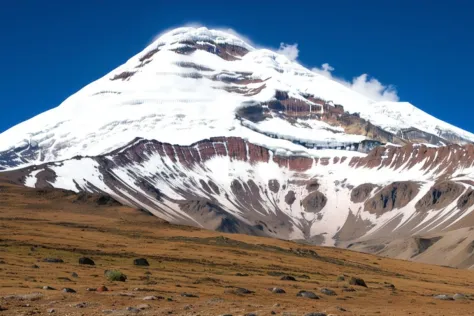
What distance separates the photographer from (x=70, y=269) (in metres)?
58.5

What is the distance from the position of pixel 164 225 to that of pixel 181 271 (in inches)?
3410

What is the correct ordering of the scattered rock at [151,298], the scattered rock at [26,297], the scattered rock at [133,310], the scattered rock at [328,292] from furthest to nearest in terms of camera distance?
the scattered rock at [328,292] → the scattered rock at [151,298] → the scattered rock at [26,297] → the scattered rock at [133,310]

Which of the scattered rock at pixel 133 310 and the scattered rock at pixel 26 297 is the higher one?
the scattered rock at pixel 133 310

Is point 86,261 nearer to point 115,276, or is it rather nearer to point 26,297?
point 115,276

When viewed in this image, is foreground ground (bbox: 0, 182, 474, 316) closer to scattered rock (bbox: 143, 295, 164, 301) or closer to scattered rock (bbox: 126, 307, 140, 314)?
scattered rock (bbox: 126, 307, 140, 314)

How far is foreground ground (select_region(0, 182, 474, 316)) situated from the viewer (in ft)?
133

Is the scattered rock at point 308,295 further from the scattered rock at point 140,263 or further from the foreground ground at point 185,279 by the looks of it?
the scattered rock at point 140,263

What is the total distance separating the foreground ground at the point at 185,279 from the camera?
40562 mm

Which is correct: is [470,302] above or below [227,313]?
above

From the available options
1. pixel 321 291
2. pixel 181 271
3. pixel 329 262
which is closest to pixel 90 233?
pixel 329 262

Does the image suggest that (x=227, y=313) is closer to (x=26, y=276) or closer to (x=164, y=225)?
(x=26, y=276)

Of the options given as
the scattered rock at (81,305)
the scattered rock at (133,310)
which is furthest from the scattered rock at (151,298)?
the scattered rock at (81,305)

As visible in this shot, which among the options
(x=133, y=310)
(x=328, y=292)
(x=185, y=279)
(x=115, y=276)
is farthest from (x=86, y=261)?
(x=133, y=310)

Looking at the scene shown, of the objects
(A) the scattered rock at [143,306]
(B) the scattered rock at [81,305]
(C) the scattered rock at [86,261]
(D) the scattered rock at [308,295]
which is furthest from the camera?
(C) the scattered rock at [86,261]
